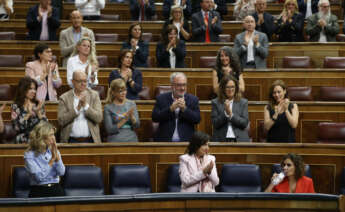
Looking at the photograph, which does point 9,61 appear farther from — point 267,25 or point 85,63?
point 267,25

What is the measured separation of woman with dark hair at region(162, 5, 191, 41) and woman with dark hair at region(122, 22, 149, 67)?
506mm

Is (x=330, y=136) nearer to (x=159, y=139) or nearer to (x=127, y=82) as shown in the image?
(x=159, y=139)

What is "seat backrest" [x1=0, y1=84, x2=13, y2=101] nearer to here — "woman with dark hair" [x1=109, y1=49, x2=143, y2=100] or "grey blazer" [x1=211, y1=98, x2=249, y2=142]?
"woman with dark hair" [x1=109, y1=49, x2=143, y2=100]

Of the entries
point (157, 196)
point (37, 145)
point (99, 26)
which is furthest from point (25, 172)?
point (99, 26)

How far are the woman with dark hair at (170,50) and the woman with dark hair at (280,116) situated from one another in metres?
1.61

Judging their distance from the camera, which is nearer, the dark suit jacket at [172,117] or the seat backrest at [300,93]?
the dark suit jacket at [172,117]

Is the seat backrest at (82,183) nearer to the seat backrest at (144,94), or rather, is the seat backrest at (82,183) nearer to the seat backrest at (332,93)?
the seat backrest at (144,94)

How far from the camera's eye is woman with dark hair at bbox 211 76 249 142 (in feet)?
18.8

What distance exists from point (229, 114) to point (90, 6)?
3.56m

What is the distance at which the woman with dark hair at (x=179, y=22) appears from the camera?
303 inches

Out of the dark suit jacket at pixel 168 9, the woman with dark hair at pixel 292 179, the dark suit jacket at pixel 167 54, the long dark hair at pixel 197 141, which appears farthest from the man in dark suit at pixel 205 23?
the woman with dark hair at pixel 292 179

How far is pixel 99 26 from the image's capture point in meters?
8.61

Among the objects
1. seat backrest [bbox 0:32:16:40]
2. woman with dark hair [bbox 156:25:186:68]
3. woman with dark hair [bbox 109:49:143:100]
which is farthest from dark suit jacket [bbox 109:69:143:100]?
seat backrest [bbox 0:32:16:40]

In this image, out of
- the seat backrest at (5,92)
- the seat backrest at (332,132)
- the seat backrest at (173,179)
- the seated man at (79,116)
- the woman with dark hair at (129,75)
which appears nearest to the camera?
the seat backrest at (173,179)
